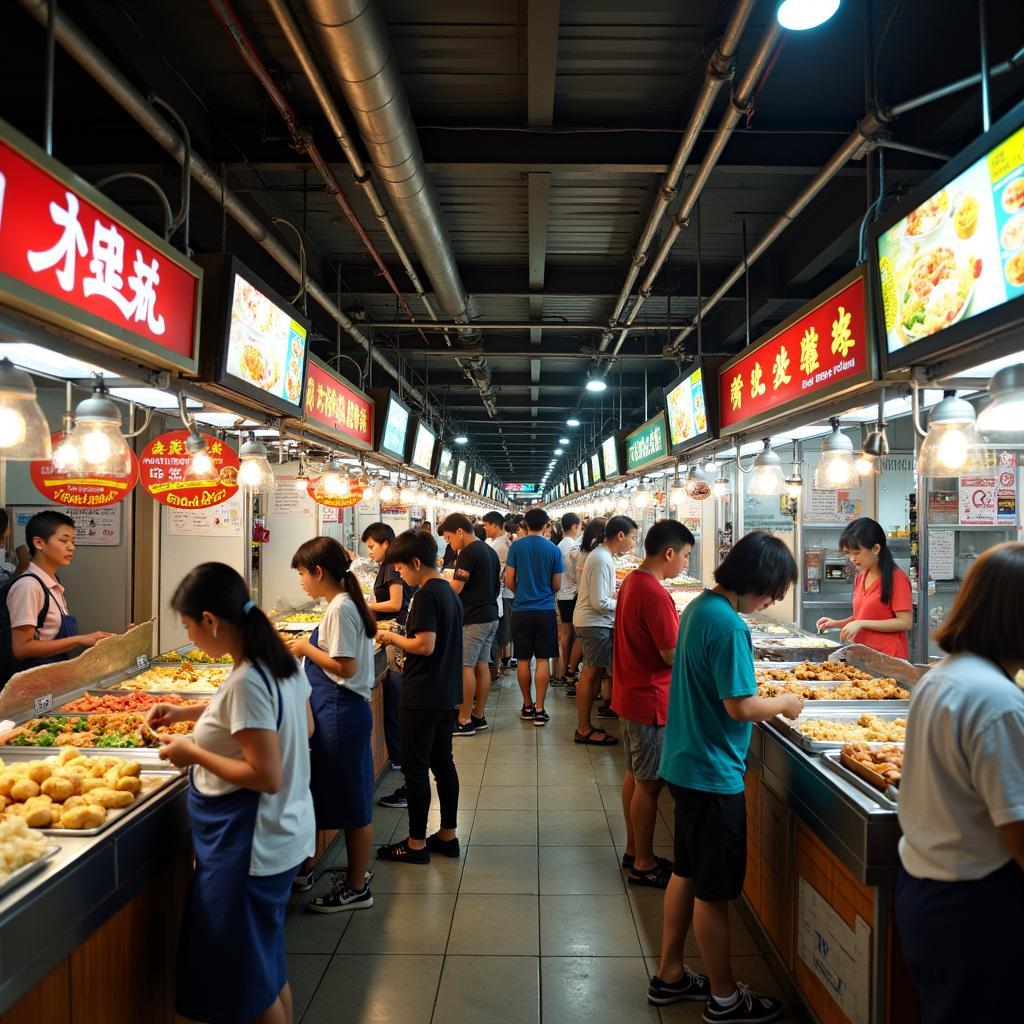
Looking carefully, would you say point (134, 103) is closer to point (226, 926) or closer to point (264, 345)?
point (264, 345)

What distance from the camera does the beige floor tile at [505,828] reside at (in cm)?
569

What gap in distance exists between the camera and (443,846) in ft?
17.8

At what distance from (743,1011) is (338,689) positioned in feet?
8.71

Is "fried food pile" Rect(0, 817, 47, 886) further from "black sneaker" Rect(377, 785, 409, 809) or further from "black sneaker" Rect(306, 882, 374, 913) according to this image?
"black sneaker" Rect(377, 785, 409, 809)

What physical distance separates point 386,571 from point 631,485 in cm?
956

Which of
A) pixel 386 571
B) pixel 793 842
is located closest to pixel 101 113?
pixel 386 571

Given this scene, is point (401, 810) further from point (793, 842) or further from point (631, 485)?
point (631, 485)

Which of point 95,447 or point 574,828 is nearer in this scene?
point 95,447

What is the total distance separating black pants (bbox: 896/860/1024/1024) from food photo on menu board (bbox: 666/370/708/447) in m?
4.98

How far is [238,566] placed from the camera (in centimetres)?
921

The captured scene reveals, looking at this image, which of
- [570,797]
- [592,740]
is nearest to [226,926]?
[570,797]

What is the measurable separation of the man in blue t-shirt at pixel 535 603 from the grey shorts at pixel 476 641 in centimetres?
86

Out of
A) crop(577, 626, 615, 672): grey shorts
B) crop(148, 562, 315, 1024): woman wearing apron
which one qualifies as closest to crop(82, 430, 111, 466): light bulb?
crop(148, 562, 315, 1024): woman wearing apron

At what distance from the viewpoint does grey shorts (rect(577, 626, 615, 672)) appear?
795 cm
